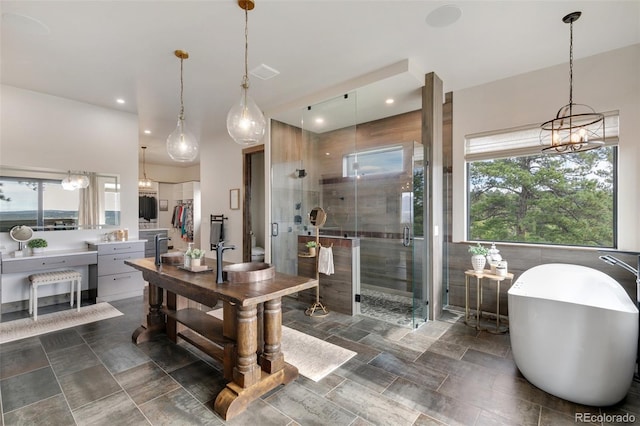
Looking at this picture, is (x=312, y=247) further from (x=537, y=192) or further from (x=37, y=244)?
(x=37, y=244)

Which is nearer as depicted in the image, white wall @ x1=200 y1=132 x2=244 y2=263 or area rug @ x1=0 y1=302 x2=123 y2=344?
area rug @ x1=0 y1=302 x2=123 y2=344

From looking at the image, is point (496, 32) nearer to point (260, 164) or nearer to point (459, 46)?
point (459, 46)

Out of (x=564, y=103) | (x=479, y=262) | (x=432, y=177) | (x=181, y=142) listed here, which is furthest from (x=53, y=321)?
(x=564, y=103)

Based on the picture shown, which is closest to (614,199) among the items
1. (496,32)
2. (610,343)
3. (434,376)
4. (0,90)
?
(610,343)

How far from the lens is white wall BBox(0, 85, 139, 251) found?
3959 millimetres

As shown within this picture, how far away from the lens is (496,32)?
2.79 m

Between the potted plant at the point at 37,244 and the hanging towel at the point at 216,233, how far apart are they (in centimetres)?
291

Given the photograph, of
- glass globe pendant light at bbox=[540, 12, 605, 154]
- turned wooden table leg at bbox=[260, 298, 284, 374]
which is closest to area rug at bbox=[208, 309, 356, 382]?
turned wooden table leg at bbox=[260, 298, 284, 374]

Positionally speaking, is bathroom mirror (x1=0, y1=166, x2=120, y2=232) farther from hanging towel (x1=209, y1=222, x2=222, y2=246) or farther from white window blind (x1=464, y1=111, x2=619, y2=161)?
white window blind (x1=464, y1=111, x2=619, y2=161)

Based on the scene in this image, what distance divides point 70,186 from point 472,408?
5.77 m

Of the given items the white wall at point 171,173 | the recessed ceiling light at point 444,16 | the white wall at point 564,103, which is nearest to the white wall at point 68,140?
the white wall at point 171,173

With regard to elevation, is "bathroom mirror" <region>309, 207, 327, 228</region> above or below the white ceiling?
below

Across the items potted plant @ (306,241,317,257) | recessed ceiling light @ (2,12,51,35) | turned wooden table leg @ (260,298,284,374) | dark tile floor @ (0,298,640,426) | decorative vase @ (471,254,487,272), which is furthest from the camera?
potted plant @ (306,241,317,257)

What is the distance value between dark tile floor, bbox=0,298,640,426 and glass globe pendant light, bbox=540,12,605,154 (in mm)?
2014
